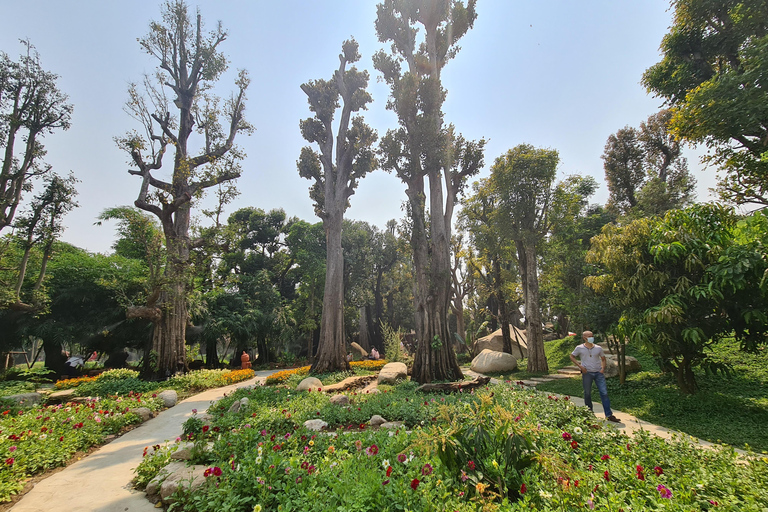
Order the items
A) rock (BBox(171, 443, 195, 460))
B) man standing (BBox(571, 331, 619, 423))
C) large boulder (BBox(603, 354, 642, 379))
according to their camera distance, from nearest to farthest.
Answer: rock (BBox(171, 443, 195, 460)) → man standing (BBox(571, 331, 619, 423)) → large boulder (BBox(603, 354, 642, 379))

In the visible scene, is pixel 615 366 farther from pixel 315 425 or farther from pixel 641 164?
pixel 641 164

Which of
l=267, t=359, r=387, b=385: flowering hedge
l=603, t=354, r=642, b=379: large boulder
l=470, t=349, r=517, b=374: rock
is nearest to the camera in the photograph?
l=603, t=354, r=642, b=379: large boulder

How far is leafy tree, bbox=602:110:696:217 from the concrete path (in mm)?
21037

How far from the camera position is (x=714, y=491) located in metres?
2.32

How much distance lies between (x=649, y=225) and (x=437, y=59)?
363 inches

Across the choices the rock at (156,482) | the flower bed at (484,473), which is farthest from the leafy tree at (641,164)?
the rock at (156,482)

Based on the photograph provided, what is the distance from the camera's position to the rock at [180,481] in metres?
2.94

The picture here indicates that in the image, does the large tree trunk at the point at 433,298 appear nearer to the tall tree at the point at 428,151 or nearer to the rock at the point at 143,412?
the tall tree at the point at 428,151

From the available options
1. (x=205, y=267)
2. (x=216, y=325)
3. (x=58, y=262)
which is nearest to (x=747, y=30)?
(x=205, y=267)

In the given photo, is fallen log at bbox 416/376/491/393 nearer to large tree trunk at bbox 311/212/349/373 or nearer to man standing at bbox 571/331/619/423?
man standing at bbox 571/331/619/423

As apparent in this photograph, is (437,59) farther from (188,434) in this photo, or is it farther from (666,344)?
(188,434)

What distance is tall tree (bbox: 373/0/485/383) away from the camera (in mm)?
9852

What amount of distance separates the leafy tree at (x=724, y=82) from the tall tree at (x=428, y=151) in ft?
17.7

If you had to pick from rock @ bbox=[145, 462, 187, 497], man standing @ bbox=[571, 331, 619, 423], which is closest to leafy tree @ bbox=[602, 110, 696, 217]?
man standing @ bbox=[571, 331, 619, 423]
